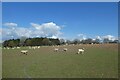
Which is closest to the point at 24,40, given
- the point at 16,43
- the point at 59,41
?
the point at 16,43

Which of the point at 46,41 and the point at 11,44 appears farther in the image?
the point at 46,41

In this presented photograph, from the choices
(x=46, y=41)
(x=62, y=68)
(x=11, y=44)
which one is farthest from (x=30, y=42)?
(x=62, y=68)

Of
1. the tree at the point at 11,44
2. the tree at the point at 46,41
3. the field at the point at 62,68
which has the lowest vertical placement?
the field at the point at 62,68

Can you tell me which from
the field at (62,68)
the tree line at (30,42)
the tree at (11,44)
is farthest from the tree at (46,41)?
the field at (62,68)

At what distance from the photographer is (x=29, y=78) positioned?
63.4 ft


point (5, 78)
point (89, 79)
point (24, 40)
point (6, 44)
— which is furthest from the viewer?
point (24, 40)

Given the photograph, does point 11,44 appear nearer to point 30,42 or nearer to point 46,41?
point 30,42

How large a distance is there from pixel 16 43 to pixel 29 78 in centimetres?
13707

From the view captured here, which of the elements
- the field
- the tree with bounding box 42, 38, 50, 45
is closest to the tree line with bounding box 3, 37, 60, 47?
the tree with bounding box 42, 38, 50, 45

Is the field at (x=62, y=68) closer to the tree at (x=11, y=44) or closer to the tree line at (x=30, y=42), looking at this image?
the tree at (x=11, y=44)

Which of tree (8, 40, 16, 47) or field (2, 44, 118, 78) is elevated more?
tree (8, 40, 16, 47)

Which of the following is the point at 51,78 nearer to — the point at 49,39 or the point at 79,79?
the point at 79,79

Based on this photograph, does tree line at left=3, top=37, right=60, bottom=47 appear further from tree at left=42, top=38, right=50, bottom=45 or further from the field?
the field

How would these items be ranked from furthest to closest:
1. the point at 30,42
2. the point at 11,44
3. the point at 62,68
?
1. the point at 30,42
2. the point at 11,44
3. the point at 62,68
